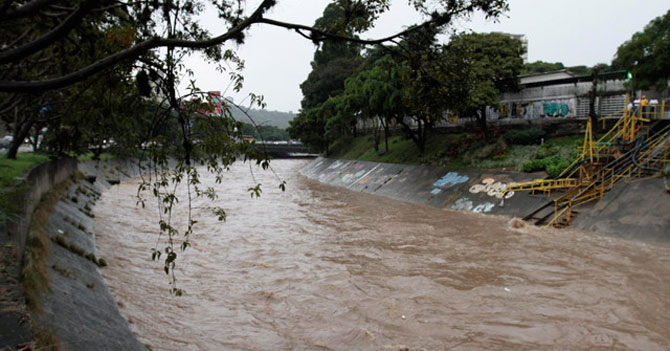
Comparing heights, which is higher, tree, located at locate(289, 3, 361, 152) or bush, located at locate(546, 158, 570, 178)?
tree, located at locate(289, 3, 361, 152)

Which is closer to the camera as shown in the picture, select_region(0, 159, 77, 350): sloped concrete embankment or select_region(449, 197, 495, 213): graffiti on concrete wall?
select_region(0, 159, 77, 350): sloped concrete embankment

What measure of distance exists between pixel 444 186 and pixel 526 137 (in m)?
5.24

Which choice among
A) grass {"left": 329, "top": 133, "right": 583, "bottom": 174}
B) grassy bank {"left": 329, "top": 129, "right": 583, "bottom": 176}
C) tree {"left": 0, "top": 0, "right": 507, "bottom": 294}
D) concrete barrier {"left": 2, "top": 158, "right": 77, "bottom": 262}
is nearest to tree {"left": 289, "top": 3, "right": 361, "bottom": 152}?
grass {"left": 329, "top": 133, "right": 583, "bottom": 174}

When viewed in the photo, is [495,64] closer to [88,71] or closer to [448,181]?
[448,181]

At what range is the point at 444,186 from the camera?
25.3m

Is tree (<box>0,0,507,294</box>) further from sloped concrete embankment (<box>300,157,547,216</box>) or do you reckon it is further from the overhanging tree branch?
sloped concrete embankment (<box>300,157,547,216</box>)

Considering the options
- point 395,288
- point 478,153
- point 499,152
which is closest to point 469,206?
point 499,152

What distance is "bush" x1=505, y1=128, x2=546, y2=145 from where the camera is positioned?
25203 mm

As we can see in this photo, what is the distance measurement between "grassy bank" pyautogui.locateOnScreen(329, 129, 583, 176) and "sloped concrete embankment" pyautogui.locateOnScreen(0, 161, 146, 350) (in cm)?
1795

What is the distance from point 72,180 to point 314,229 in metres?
13.6

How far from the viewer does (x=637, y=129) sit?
65.7ft

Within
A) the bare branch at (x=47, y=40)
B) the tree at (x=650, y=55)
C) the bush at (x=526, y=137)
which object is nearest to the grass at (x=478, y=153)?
the bush at (x=526, y=137)

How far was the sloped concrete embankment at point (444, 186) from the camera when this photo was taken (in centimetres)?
2027

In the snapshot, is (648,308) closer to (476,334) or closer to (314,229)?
(476,334)
